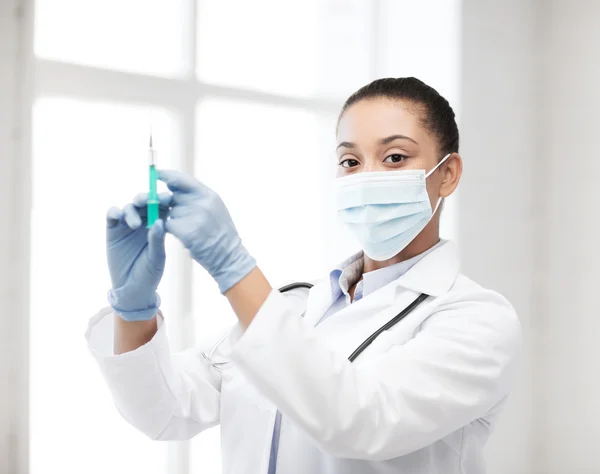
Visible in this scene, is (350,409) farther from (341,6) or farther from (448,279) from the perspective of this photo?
(341,6)

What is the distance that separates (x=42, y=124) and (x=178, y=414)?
0.90 meters

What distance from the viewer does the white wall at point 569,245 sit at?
2.49m

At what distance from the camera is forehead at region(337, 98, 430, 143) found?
3.75ft

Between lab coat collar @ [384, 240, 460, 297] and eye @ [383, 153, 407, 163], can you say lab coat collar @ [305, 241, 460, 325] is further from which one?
eye @ [383, 153, 407, 163]

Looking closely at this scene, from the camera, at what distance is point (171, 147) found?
6.24 ft

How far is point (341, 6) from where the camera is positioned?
7.75 feet

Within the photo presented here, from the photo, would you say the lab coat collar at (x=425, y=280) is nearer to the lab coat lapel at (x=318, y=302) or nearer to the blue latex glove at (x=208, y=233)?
the lab coat lapel at (x=318, y=302)

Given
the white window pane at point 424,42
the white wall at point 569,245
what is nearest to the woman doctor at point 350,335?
the white window pane at point 424,42

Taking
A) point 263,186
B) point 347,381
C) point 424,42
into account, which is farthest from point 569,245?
point 347,381

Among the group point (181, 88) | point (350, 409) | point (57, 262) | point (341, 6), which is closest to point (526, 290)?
point (341, 6)

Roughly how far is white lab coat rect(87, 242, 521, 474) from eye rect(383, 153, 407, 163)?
0.62ft

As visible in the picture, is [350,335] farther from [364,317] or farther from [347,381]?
[347,381]

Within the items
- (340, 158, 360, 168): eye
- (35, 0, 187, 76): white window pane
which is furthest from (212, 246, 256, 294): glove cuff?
(35, 0, 187, 76): white window pane

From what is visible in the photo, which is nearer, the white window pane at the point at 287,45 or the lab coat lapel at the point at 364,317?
the lab coat lapel at the point at 364,317
